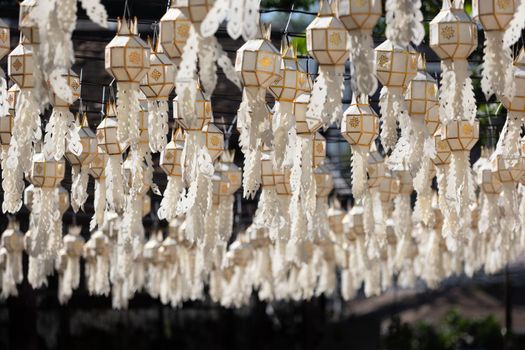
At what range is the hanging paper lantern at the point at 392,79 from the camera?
6.93m

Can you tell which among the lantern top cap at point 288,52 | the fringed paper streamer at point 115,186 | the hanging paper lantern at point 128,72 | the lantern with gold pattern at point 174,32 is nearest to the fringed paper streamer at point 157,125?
the hanging paper lantern at point 128,72

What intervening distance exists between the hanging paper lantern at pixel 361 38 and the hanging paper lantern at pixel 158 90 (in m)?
1.67

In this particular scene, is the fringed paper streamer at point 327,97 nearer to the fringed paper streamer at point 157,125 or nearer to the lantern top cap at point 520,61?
the fringed paper streamer at point 157,125

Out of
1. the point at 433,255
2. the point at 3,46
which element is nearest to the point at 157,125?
the point at 3,46

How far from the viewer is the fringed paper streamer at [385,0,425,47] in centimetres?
557

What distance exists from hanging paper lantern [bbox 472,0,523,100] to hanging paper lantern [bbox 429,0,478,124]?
0.31 m

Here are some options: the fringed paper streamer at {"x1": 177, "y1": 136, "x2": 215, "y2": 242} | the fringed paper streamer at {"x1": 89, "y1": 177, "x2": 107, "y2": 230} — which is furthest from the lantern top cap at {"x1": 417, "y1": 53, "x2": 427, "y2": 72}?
the fringed paper streamer at {"x1": 89, "y1": 177, "x2": 107, "y2": 230}

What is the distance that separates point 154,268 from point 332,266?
202 cm

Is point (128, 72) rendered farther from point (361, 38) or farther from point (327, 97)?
point (361, 38)

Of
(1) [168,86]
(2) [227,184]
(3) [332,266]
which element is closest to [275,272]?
(3) [332,266]

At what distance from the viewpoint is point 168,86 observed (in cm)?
744

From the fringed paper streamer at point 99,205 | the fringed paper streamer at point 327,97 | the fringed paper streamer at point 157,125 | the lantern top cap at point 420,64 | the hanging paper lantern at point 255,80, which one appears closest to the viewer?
the fringed paper streamer at point 327,97

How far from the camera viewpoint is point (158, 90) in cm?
745

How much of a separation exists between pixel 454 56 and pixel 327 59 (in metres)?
0.62
